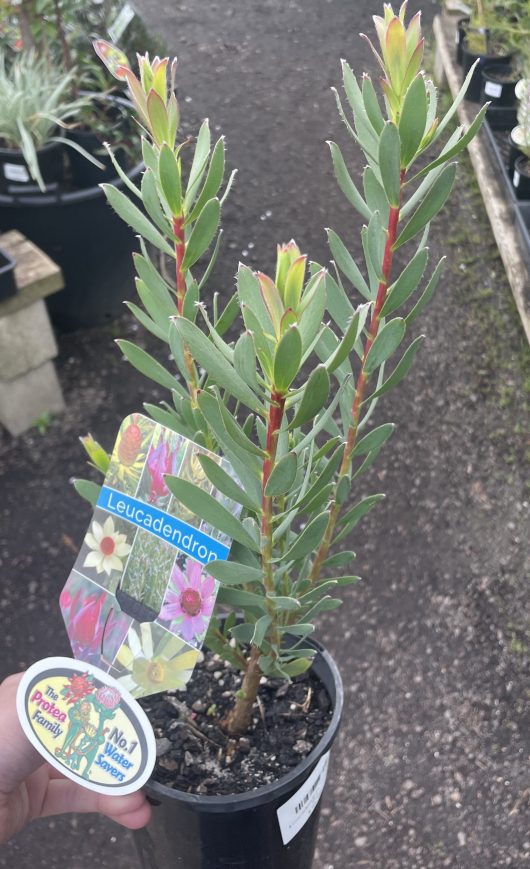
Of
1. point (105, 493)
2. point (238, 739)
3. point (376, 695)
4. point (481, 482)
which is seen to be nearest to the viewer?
point (105, 493)

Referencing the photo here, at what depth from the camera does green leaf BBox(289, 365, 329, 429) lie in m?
0.63

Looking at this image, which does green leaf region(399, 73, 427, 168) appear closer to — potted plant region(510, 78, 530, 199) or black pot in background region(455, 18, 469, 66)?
potted plant region(510, 78, 530, 199)

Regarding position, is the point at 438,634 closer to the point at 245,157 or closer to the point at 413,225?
the point at 413,225

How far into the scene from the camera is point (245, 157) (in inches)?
139

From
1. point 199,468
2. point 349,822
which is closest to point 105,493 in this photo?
point 199,468

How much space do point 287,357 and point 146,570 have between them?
358mm

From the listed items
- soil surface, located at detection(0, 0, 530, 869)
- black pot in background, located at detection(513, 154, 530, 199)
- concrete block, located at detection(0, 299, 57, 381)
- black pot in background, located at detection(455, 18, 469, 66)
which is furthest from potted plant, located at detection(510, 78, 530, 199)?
concrete block, located at detection(0, 299, 57, 381)

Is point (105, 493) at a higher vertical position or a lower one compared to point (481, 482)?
higher

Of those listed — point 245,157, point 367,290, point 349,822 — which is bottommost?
point 349,822

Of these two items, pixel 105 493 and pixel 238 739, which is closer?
pixel 105 493

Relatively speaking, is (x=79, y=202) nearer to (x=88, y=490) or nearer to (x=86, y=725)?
(x=88, y=490)

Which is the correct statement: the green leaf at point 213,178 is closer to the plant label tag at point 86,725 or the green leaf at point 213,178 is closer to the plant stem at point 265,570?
the plant stem at point 265,570

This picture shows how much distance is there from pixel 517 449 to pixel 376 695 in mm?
896

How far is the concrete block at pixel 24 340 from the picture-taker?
7.61ft
